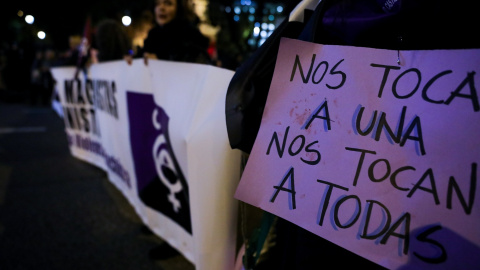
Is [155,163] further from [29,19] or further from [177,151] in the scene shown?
[29,19]

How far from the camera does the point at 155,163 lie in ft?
6.86

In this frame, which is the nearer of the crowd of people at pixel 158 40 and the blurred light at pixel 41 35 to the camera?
the crowd of people at pixel 158 40

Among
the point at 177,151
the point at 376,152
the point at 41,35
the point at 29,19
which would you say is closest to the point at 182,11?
the point at 177,151

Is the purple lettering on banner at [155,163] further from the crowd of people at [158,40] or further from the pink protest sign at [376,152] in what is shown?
the pink protest sign at [376,152]

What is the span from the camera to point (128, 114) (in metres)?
2.42

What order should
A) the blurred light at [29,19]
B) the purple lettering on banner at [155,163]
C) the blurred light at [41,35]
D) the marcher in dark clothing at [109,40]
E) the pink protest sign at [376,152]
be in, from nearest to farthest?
the pink protest sign at [376,152] < the purple lettering on banner at [155,163] < the marcher in dark clothing at [109,40] < the blurred light at [29,19] < the blurred light at [41,35]

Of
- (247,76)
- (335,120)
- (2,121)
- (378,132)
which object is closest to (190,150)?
(247,76)

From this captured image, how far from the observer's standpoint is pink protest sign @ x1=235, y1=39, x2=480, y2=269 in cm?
79

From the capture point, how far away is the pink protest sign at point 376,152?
790mm

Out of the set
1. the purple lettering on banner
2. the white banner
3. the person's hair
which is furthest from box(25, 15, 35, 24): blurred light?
the purple lettering on banner

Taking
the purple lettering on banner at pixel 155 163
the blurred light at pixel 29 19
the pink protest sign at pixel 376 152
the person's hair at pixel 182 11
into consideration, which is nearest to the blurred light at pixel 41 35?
the blurred light at pixel 29 19

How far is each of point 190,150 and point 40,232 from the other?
162 centimetres

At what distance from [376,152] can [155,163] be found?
1.49m

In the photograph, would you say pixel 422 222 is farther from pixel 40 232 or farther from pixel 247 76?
pixel 40 232
